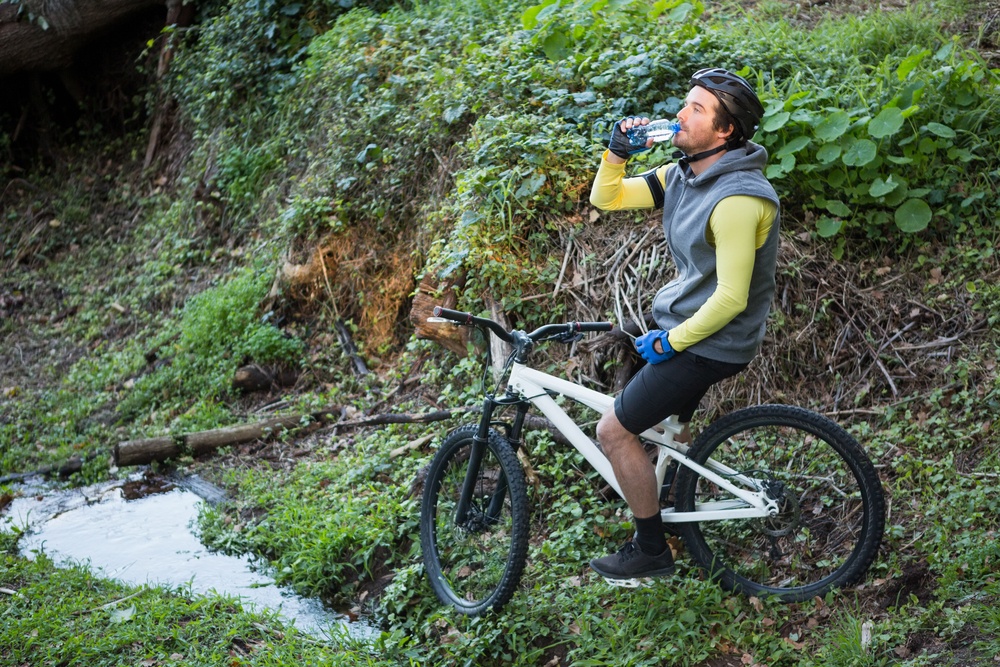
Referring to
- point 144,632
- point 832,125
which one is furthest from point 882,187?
point 144,632

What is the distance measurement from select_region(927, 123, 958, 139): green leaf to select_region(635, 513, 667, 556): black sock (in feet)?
10.1

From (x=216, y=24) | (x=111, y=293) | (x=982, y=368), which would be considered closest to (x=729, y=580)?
(x=982, y=368)

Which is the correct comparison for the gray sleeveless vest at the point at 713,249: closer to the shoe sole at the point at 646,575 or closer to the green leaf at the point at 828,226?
the shoe sole at the point at 646,575

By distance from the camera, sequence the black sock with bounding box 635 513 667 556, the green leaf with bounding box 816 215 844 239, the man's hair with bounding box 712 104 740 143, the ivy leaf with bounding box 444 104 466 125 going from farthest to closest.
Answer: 1. the ivy leaf with bounding box 444 104 466 125
2. the green leaf with bounding box 816 215 844 239
3. the black sock with bounding box 635 513 667 556
4. the man's hair with bounding box 712 104 740 143

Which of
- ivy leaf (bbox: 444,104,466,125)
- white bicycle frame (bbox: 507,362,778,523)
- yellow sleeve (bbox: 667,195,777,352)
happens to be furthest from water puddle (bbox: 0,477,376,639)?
ivy leaf (bbox: 444,104,466,125)

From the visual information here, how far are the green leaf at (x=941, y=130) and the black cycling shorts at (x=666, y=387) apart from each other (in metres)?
2.58

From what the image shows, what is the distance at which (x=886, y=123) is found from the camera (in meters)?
5.00

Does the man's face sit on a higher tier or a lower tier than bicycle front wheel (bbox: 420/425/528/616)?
higher

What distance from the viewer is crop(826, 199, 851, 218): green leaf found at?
5109 mm

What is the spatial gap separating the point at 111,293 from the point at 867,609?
28.4ft

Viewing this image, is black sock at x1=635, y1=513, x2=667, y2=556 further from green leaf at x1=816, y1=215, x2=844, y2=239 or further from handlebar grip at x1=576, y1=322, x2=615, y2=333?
green leaf at x1=816, y1=215, x2=844, y2=239

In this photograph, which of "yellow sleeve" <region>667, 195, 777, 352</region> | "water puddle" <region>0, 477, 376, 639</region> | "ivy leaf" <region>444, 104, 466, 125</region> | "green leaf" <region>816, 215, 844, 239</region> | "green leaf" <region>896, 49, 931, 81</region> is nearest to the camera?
"yellow sleeve" <region>667, 195, 777, 352</region>

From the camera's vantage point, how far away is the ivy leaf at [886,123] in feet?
16.3

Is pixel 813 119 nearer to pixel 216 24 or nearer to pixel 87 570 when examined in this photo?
pixel 87 570
